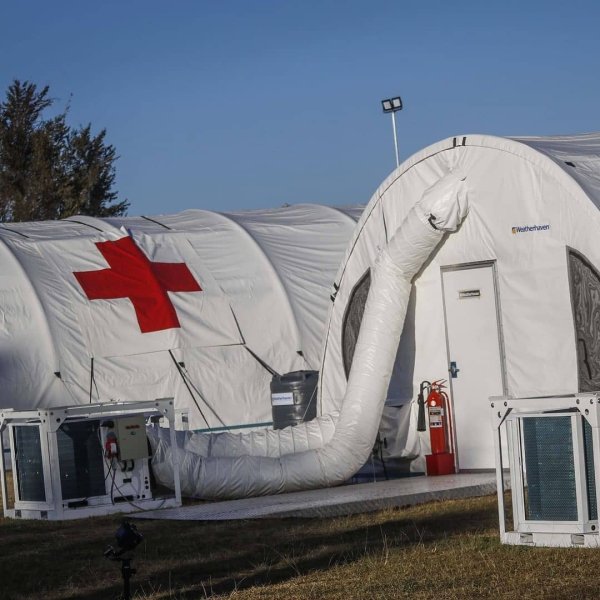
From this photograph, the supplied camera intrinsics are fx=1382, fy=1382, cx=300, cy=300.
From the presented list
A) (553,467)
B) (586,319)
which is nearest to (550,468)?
(553,467)

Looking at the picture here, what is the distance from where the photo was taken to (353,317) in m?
16.2

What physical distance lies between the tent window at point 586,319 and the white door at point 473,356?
3.64 feet

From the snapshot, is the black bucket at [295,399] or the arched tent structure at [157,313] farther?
the arched tent structure at [157,313]

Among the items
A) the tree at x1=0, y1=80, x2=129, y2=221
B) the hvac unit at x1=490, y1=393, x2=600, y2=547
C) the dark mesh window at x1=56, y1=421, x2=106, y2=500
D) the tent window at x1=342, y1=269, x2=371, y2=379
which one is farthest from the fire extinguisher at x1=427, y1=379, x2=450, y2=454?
the tree at x1=0, y1=80, x2=129, y2=221

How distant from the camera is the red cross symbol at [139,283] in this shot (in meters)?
20.1

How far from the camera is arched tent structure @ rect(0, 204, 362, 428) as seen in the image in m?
19.3

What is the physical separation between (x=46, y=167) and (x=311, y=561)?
34.1 m

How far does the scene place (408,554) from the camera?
31.3 ft

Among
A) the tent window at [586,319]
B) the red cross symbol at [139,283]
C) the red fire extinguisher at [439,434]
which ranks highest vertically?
the red cross symbol at [139,283]

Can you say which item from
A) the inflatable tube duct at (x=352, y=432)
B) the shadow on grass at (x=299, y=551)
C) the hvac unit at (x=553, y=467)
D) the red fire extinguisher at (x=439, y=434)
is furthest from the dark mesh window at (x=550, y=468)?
the red fire extinguisher at (x=439, y=434)

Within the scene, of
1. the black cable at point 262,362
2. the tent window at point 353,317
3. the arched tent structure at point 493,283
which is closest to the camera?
the arched tent structure at point 493,283

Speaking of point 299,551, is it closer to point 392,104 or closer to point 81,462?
point 81,462

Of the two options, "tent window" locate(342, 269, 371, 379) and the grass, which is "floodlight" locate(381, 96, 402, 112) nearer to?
"tent window" locate(342, 269, 371, 379)

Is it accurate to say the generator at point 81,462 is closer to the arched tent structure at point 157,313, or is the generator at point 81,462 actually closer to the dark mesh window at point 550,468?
the dark mesh window at point 550,468
